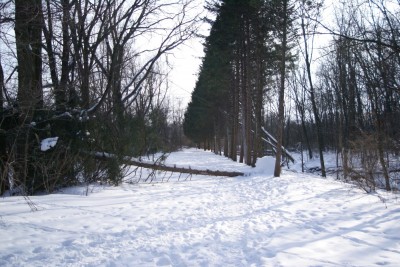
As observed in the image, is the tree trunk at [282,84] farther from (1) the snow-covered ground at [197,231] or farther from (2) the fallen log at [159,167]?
(1) the snow-covered ground at [197,231]

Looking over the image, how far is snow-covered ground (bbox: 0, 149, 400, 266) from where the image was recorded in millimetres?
3814

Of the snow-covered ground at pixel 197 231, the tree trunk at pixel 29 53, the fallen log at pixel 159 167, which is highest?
the tree trunk at pixel 29 53

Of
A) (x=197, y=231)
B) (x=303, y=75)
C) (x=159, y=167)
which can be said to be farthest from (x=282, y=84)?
(x=303, y=75)

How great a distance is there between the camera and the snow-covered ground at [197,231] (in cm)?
381

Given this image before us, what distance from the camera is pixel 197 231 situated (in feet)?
16.3

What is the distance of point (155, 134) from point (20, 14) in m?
6.31

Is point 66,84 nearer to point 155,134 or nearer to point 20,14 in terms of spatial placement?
point 20,14

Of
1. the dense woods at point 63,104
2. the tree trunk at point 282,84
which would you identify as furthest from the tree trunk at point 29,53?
the tree trunk at point 282,84

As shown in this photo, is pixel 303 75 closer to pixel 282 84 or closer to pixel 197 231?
pixel 282 84

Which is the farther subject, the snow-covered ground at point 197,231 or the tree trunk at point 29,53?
the tree trunk at point 29,53

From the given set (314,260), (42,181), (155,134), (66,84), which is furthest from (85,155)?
(314,260)

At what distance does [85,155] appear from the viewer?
8.87m

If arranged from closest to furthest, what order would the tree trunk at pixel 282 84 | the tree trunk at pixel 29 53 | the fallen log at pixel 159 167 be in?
1. the tree trunk at pixel 29 53
2. the fallen log at pixel 159 167
3. the tree trunk at pixel 282 84

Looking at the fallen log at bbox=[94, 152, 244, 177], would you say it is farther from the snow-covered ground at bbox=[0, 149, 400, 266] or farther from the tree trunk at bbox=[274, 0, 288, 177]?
the tree trunk at bbox=[274, 0, 288, 177]
